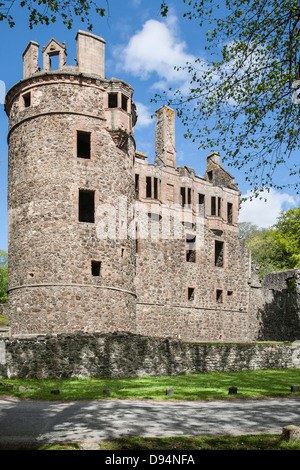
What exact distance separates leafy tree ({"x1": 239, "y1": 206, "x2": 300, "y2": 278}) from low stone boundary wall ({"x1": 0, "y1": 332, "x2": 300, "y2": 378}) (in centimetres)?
2396

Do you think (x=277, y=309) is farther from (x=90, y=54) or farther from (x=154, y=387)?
(x=154, y=387)

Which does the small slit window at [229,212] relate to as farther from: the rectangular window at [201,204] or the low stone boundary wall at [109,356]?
the low stone boundary wall at [109,356]

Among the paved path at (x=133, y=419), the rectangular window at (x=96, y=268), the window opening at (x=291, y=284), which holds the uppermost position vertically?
the rectangular window at (x=96, y=268)

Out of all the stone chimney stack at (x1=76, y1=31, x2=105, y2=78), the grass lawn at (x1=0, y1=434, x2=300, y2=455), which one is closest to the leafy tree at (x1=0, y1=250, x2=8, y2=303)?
the stone chimney stack at (x1=76, y1=31, x2=105, y2=78)

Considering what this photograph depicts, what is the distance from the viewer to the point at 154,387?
14.1 meters

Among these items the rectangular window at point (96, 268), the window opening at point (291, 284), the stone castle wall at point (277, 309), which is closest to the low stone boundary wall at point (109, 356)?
the rectangular window at point (96, 268)

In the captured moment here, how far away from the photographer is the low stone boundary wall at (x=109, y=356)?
14.9 meters

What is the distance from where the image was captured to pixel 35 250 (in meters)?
20.4

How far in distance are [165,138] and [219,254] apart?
32.2 ft

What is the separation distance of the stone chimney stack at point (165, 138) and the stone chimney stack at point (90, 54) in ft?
35.5

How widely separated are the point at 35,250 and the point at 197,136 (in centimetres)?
1048

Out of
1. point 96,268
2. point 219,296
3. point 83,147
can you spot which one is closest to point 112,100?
point 83,147

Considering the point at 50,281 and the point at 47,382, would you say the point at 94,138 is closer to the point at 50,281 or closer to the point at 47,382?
the point at 50,281
